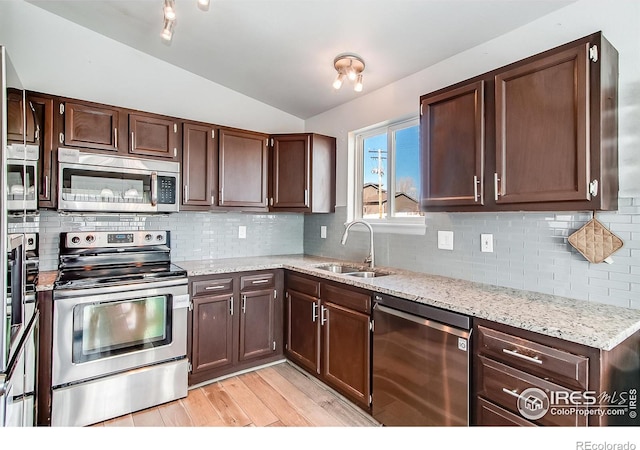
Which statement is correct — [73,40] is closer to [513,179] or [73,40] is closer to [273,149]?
[273,149]

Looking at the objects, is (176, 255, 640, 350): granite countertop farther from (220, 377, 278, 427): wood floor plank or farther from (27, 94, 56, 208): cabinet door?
(27, 94, 56, 208): cabinet door

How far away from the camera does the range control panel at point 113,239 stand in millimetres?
2506

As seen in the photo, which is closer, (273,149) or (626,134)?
(626,134)

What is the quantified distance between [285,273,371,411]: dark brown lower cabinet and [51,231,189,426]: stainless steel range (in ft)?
2.85

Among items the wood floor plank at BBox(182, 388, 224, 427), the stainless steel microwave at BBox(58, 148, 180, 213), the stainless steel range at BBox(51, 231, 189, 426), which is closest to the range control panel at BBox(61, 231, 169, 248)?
the stainless steel range at BBox(51, 231, 189, 426)

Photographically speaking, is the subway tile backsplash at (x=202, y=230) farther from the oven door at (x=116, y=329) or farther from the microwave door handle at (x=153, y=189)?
the oven door at (x=116, y=329)

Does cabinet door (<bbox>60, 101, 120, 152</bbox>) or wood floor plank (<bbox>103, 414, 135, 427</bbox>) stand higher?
cabinet door (<bbox>60, 101, 120, 152</bbox>)

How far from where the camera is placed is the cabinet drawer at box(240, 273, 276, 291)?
274 cm

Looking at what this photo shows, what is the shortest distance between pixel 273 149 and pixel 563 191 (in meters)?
2.42

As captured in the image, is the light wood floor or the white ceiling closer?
the white ceiling

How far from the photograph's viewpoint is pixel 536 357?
1.32 metres

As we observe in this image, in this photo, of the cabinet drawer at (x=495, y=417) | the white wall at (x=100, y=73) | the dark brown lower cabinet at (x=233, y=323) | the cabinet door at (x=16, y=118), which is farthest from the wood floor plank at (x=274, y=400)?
the white wall at (x=100, y=73)

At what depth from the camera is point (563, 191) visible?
1.51 metres
